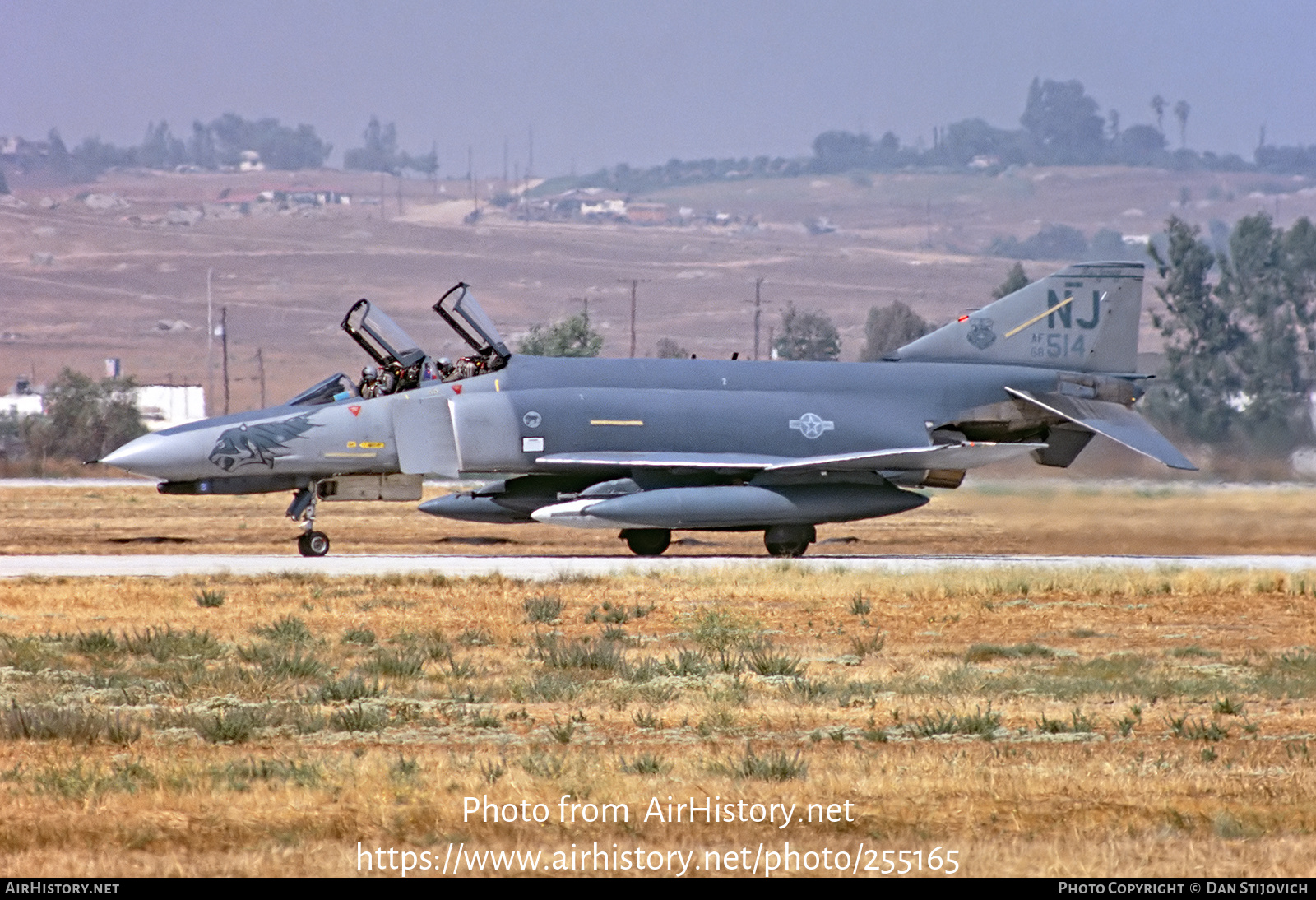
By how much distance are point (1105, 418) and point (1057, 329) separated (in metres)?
1.67

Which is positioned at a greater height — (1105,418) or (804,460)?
(1105,418)

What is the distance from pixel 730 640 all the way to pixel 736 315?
15726cm

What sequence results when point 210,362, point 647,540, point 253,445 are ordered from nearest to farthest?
point 253,445 < point 647,540 < point 210,362

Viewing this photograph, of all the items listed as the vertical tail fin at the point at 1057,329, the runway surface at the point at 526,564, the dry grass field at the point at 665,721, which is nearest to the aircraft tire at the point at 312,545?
the runway surface at the point at 526,564

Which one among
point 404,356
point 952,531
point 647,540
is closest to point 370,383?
point 404,356

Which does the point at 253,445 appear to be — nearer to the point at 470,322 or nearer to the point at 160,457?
the point at 160,457

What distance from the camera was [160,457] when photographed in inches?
944

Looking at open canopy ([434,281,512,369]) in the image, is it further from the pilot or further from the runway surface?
the runway surface

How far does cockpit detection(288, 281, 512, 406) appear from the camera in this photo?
2545 cm

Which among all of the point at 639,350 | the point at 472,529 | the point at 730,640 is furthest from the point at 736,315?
the point at 730,640

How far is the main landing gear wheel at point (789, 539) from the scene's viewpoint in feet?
85.3

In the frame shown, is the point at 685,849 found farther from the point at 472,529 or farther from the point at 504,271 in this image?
the point at 504,271

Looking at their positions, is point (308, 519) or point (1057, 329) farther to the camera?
point (1057, 329)

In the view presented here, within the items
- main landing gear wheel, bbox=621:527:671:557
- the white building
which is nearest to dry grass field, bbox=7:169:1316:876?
main landing gear wheel, bbox=621:527:671:557
